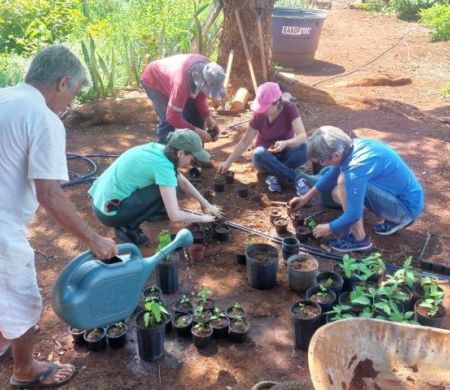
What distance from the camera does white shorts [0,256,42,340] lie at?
7.66 ft

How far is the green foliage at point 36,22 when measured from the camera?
9.08 metres

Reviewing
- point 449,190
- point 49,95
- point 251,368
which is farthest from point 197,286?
point 449,190

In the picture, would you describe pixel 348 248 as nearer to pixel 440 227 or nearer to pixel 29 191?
pixel 440 227

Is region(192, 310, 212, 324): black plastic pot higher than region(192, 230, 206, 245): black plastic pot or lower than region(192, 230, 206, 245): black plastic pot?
higher

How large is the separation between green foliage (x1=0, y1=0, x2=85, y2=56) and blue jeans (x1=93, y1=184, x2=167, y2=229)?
5785 millimetres

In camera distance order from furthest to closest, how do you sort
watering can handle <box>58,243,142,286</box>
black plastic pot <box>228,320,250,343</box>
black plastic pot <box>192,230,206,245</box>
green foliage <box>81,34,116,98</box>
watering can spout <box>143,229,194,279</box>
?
green foliage <box>81,34,116,98</box> → black plastic pot <box>192,230,206,245</box> → black plastic pot <box>228,320,250,343</box> → watering can spout <box>143,229,194,279</box> → watering can handle <box>58,243,142,286</box>

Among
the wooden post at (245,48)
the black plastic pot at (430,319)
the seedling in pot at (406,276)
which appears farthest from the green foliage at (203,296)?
the wooden post at (245,48)

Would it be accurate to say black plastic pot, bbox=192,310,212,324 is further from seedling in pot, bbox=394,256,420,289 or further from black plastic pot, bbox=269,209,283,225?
black plastic pot, bbox=269,209,283,225

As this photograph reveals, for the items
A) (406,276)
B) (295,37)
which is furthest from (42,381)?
(295,37)

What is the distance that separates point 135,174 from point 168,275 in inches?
A: 33.9

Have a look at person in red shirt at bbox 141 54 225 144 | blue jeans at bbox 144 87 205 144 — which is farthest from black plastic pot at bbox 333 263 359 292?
blue jeans at bbox 144 87 205 144

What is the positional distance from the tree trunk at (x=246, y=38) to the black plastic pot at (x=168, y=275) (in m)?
4.75

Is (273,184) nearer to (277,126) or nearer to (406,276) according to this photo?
(277,126)

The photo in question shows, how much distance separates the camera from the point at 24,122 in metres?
2.15
